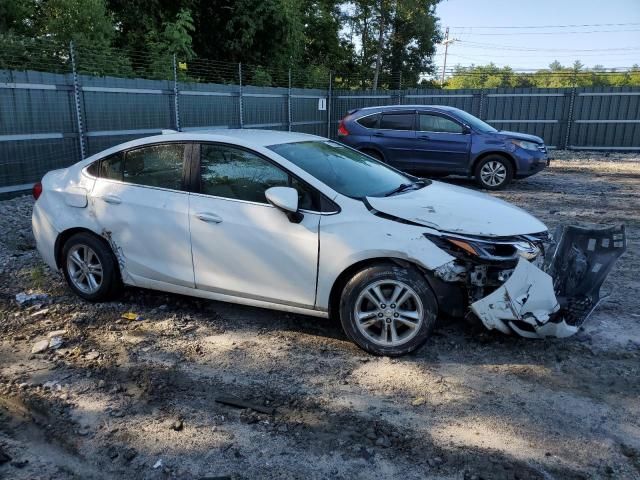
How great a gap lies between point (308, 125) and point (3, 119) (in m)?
11.6

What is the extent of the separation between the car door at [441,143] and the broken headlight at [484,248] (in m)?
8.16

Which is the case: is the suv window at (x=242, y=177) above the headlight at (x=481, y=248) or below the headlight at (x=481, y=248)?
above

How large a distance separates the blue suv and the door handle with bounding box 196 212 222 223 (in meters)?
8.44

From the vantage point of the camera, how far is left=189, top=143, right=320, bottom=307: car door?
3.98 m

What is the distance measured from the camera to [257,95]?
15.7 m

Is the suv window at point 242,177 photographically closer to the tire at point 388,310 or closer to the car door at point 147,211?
the car door at point 147,211

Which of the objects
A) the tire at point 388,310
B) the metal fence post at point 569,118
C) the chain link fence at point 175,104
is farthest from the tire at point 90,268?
the metal fence post at point 569,118

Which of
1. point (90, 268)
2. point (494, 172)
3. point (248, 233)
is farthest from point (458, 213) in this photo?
point (494, 172)

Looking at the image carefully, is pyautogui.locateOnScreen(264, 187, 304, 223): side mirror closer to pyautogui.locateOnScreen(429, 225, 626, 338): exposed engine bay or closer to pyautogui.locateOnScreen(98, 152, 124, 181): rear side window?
pyautogui.locateOnScreen(429, 225, 626, 338): exposed engine bay

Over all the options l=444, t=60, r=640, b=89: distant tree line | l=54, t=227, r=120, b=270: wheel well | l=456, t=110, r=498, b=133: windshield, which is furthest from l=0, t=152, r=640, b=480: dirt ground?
l=444, t=60, r=640, b=89: distant tree line

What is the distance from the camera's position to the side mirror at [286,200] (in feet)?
12.7

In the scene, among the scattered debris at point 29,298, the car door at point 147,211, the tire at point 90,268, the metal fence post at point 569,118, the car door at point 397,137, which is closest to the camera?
the car door at point 147,211

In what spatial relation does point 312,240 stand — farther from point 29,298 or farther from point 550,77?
point 550,77

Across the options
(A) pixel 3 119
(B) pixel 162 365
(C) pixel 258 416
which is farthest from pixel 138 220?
(A) pixel 3 119
